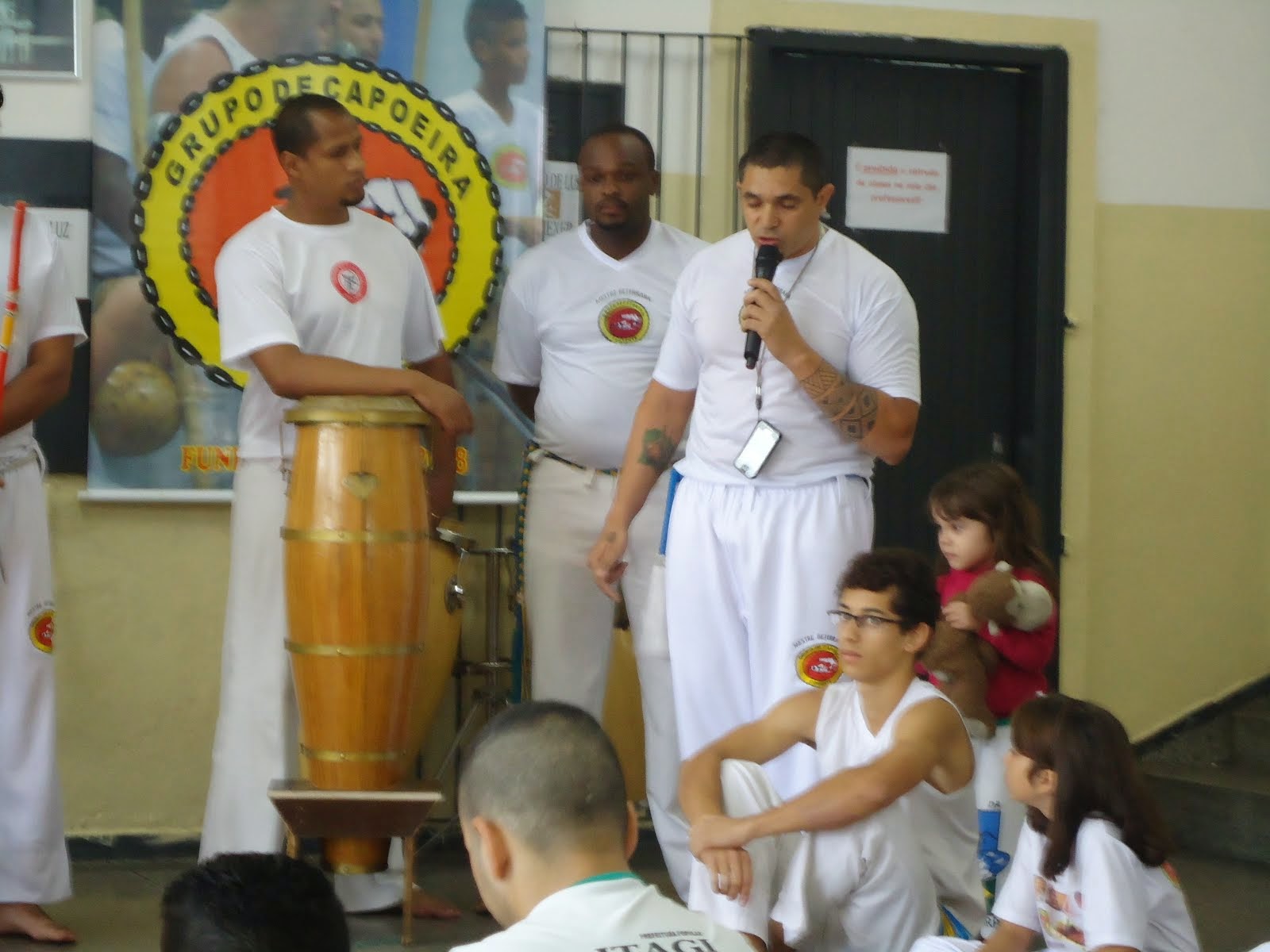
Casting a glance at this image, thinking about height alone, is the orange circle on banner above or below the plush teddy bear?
above

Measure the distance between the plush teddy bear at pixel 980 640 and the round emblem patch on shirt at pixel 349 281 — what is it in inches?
59.2

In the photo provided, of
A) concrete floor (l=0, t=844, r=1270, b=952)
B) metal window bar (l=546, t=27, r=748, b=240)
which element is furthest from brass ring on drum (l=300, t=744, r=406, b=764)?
metal window bar (l=546, t=27, r=748, b=240)

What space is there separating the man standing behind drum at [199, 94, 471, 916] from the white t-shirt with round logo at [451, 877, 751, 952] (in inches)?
83.7

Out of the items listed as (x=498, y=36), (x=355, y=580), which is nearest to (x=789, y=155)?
(x=355, y=580)

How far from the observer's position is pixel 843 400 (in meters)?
3.22

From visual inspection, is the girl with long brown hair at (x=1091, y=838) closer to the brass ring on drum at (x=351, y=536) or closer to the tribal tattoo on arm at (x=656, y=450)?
the tribal tattoo on arm at (x=656, y=450)

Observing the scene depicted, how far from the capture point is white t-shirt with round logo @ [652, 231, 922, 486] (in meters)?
3.30

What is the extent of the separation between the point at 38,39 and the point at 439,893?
249 centimetres

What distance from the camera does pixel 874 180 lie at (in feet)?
16.5

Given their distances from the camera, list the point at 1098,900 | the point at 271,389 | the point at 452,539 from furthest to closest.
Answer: the point at 452,539
the point at 271,389
the point at 1098,900

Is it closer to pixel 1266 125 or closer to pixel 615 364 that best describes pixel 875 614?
pixel 615 364

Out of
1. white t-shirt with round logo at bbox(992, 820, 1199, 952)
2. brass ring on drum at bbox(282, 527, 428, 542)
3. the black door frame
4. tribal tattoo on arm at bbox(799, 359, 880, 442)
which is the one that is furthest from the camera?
the black door frame

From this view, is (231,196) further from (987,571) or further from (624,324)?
(987,571)

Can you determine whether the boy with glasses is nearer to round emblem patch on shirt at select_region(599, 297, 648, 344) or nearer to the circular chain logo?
round emblem patch on shirt at select_region(599, 297, 648, 344)
